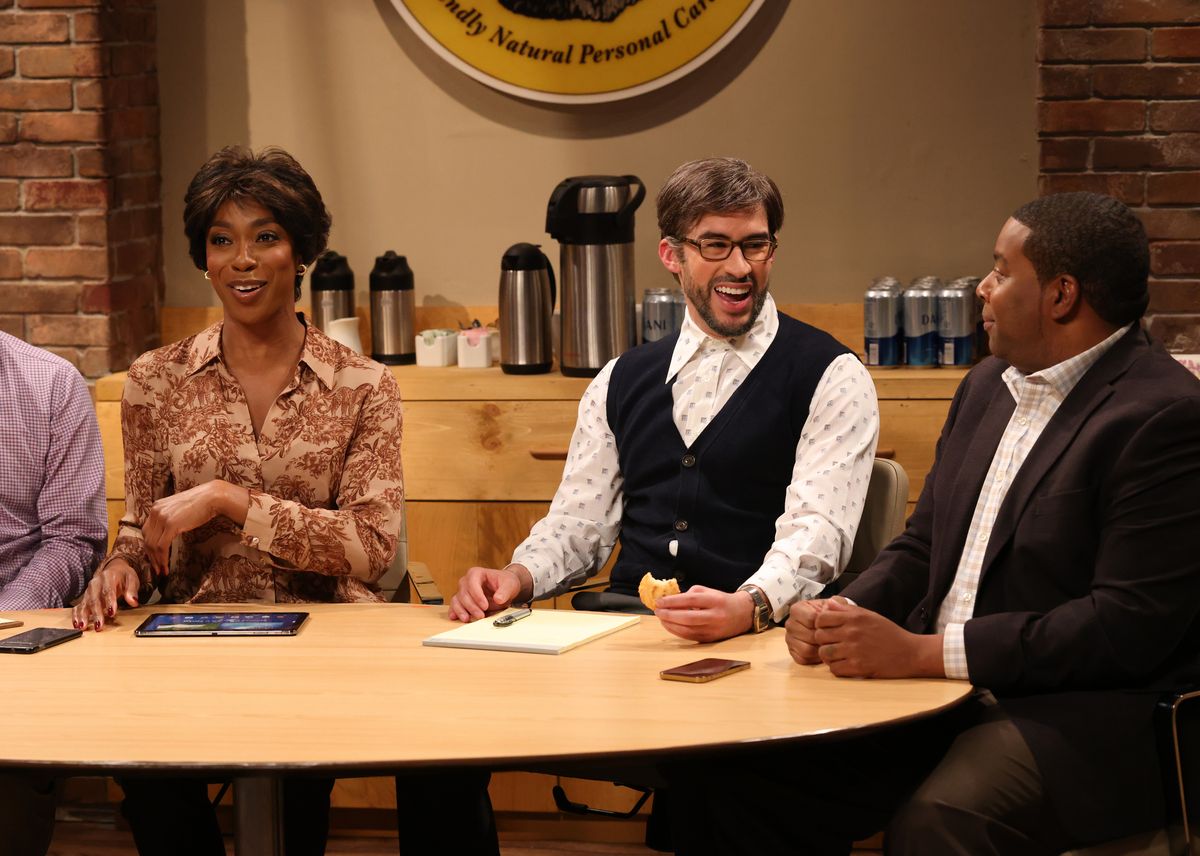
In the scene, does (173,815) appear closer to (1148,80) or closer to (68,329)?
(68,329)

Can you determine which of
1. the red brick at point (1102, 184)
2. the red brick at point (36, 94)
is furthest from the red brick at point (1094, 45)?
the red brick at point (36, 94)

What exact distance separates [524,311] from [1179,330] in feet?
5.25

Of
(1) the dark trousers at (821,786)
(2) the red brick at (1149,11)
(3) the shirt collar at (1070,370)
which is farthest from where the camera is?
(2) the red brick at (1149,11)

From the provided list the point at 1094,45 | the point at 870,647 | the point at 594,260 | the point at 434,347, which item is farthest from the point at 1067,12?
the point at 870,647

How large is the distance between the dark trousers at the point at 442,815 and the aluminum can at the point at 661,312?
1.49 metres

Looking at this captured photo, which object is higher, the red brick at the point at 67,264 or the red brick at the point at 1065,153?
the red brick at the point at 1065,153

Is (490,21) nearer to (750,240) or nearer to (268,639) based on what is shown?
(750,240)

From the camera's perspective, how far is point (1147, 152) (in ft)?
11.5

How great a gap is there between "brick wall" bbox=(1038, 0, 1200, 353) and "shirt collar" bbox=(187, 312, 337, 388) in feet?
6.02

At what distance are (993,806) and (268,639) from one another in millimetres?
1095

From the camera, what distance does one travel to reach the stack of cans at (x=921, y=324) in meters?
3.58

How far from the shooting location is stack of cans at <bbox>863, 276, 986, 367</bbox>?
358 centimetres

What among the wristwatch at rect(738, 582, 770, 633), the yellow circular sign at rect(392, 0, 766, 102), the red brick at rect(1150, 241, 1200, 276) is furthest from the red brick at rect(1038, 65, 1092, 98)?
the wristwatch at rect(738, 582, 770, 633)

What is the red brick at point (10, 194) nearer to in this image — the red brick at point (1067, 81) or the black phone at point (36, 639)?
the black phone at point (36, 639)
